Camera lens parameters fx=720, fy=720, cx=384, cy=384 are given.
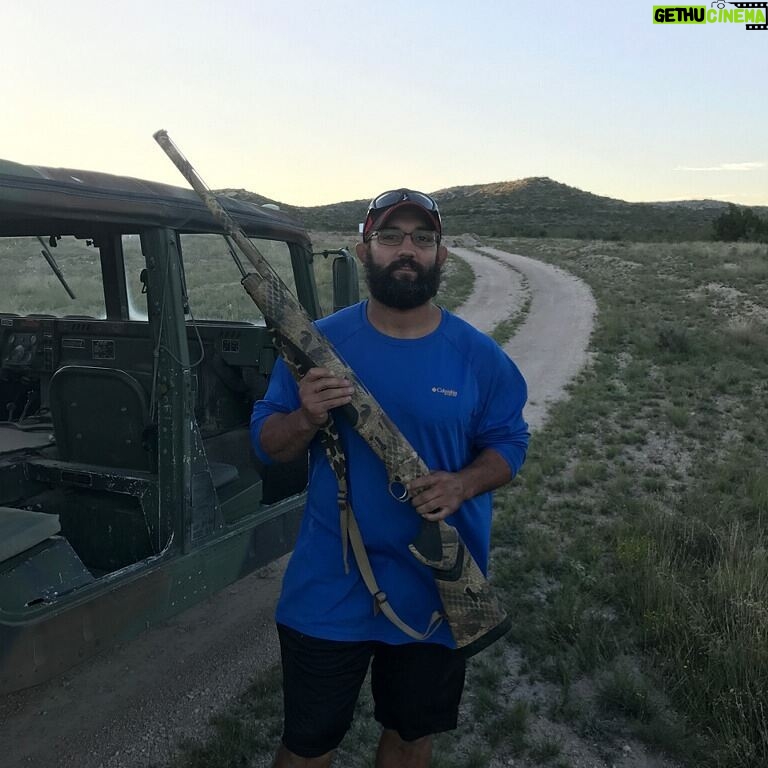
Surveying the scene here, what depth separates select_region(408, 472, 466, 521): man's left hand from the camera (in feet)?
6.58

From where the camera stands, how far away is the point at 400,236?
2.19 meters

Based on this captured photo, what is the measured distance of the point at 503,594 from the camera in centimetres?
452

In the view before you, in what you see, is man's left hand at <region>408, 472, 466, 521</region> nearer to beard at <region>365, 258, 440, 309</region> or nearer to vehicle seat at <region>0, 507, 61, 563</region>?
beard at <region>365, 258, 440, 309</region>

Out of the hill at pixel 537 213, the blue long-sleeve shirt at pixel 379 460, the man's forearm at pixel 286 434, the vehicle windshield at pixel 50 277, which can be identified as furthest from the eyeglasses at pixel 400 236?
the hill at pixel 537 213

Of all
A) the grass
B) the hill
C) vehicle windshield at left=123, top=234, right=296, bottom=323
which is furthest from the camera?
the hill

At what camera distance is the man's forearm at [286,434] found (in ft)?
6.82

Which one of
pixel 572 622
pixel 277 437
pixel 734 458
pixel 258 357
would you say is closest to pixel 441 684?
pixel 277 437

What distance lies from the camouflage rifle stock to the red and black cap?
347 mm

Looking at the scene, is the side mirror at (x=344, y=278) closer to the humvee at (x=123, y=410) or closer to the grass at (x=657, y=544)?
Answer: the humvee at (x=123, y=410)

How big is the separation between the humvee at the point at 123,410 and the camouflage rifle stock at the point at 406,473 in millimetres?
1109

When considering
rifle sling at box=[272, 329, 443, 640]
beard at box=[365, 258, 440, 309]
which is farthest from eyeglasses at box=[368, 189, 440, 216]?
rifle sling at box=[272, 329, 443, 640]

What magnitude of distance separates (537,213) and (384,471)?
90.9 meters

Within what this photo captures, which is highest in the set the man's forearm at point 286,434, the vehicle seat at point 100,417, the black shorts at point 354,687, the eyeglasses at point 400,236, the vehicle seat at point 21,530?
the eyeglasses at point 400,236

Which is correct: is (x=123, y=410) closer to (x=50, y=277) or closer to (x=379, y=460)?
(x=50, y=277)
